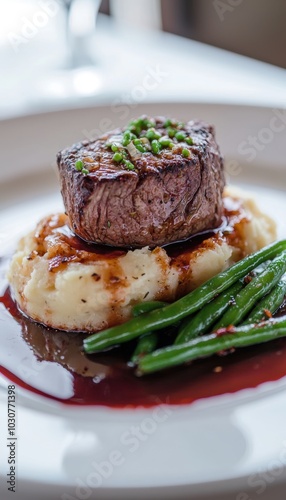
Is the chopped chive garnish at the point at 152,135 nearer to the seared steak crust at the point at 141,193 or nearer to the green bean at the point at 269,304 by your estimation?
the seared steak crust at the point at 141,193

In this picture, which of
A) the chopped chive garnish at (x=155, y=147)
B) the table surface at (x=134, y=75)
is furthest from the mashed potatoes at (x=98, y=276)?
the table surface at (x=134, y=75)

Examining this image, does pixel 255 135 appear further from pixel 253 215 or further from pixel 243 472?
pixel 243 472

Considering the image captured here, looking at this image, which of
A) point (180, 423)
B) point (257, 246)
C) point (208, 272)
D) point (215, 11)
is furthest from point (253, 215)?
point (215, 11)

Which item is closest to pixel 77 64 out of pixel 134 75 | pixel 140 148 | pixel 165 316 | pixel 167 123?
pixel 134 75

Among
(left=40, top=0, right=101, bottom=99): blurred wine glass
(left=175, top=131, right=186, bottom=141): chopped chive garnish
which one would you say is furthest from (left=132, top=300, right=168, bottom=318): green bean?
(left=40, top=0, right=101, bottom=99): blurred wine glass

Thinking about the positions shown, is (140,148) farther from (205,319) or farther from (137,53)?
(137,53)
